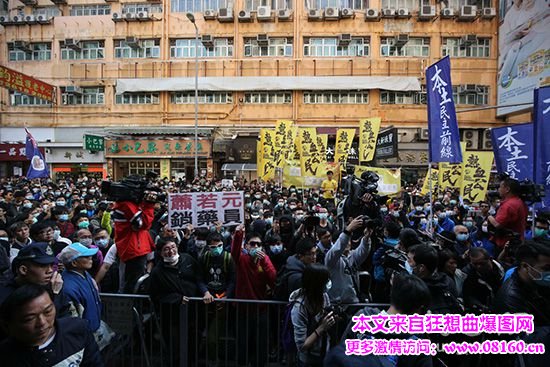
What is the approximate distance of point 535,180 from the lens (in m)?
4.55

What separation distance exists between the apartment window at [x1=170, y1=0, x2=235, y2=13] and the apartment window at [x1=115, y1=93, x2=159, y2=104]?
615 cm

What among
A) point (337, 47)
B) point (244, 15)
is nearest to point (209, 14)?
point (244, 15)

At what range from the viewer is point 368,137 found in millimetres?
11328

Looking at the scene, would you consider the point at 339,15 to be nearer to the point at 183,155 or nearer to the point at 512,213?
the point at 183,155

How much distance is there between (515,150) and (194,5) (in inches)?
959

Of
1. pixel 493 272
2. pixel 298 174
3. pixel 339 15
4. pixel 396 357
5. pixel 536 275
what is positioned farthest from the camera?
pixel 339 15

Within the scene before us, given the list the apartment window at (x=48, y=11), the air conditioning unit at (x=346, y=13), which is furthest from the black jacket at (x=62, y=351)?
the apartment window at (x=48, y=11)

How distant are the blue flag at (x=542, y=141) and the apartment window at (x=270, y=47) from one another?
21.3 meters

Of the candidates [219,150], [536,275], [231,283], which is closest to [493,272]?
[536,275]

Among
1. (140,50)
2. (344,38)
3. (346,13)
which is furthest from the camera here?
(140,50)

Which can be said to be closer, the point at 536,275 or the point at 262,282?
the point at 536,275

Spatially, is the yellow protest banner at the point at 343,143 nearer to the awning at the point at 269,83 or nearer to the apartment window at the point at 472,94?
the awning at the point at 269,83

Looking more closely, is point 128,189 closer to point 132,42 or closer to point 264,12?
point 264,12

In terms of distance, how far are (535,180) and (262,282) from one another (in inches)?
148
